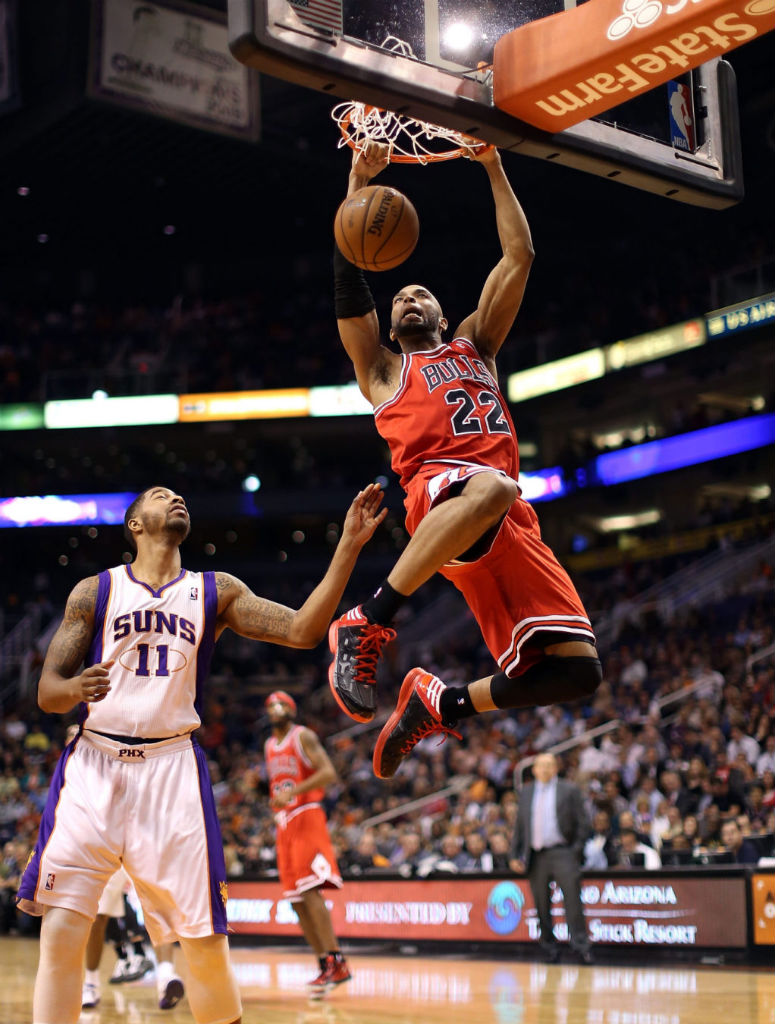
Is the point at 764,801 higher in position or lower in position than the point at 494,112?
lower

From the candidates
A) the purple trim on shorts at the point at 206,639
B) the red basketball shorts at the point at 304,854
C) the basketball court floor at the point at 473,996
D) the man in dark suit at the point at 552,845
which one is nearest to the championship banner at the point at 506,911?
the basketball court floor at the point at 473,996

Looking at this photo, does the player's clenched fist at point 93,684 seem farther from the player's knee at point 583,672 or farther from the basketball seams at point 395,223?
the basketball seams at point 395,223

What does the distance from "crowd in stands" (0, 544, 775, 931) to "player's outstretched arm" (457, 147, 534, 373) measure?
709 centimetres

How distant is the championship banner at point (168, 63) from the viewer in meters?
17.1

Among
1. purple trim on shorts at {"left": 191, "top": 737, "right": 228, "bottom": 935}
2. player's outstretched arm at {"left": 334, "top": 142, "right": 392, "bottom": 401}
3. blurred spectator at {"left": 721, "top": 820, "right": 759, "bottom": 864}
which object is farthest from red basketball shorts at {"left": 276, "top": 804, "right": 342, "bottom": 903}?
player's outstretched arm at {"left": 334, "top": 142, "right": 392, "bottom": 401}

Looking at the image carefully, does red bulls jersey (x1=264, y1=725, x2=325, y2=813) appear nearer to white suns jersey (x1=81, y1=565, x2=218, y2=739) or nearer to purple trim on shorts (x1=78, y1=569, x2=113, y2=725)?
white suns jersey (x1=81, y1=565, x2=218, y2=739)

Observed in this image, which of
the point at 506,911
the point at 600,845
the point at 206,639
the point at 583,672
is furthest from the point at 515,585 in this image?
the point at 600,845

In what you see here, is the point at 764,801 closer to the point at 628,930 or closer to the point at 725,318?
the point at 628,930

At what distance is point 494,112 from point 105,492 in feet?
76.6

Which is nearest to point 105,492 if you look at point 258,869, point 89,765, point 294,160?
point 294,160

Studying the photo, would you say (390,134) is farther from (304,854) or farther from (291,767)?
(304,854)

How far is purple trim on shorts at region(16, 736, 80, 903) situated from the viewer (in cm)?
438

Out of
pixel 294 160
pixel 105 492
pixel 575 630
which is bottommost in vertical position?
pixel 575 630

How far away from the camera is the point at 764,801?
12320 mm
